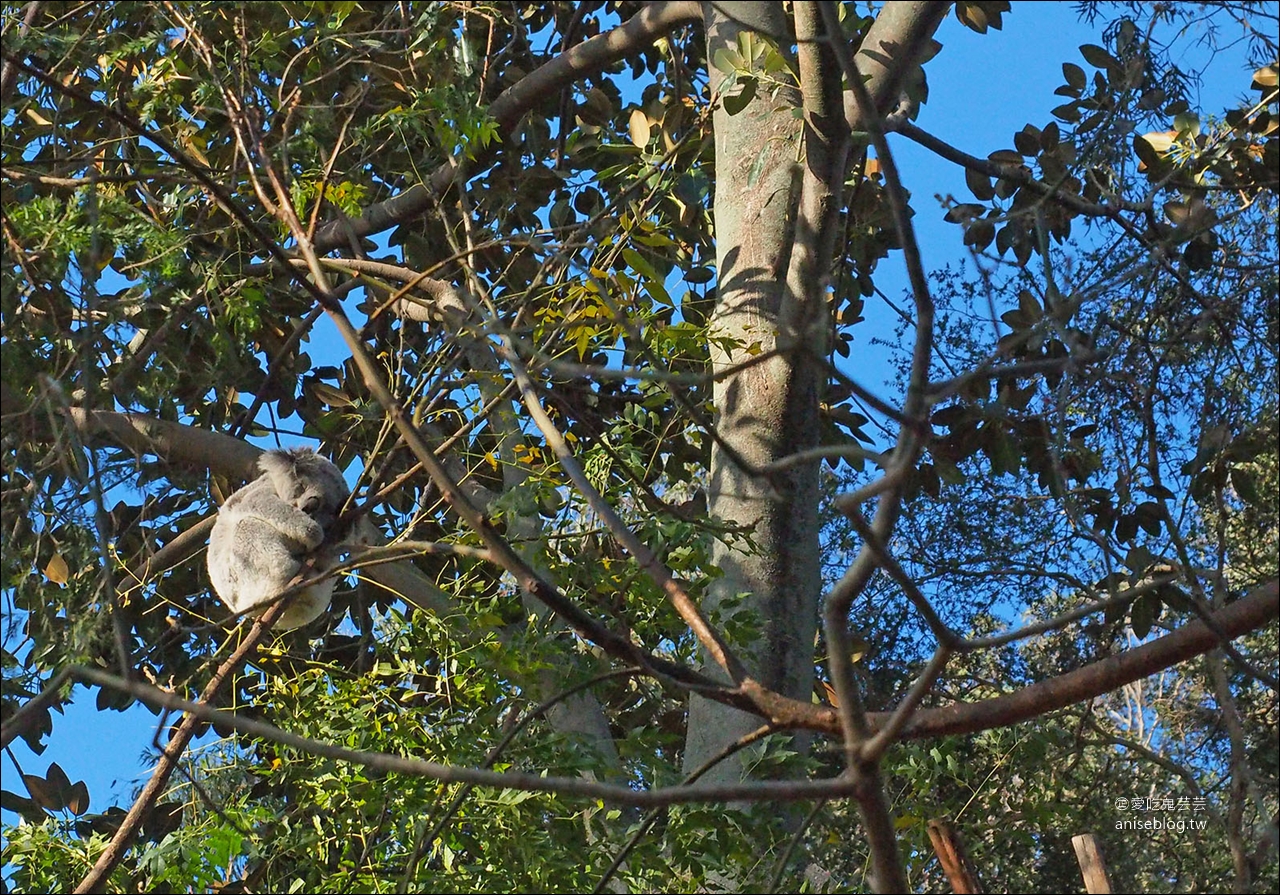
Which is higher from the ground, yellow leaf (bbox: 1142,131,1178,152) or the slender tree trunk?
yellow leaf (bbox: 1142,131,1178,152)

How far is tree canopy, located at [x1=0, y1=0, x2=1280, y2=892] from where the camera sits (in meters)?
2.89

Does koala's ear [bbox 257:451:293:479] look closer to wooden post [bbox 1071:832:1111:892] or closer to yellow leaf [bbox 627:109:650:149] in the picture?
yellow leaf [bbox 627:109:650:149]

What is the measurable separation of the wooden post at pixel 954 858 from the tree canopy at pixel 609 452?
0.01 m

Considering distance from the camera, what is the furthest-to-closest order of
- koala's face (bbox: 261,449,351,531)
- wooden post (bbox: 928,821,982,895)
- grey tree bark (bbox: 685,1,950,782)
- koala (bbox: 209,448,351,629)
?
1. koala's face (bbox: 261,449,351,531)
2. koala (bbox: 209,448,351,629)
3. grey tree bark (bbox: 685,1,950,782)
4. wooden post (bbox: 928,821,982,895)

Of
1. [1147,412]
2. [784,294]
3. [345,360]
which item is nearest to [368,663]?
[345,360]

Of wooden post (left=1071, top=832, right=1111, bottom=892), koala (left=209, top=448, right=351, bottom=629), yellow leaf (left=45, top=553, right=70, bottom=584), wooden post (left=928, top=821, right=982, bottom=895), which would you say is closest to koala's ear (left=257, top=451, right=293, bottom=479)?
koala (left=209, top=448, right=351, bottom=629)

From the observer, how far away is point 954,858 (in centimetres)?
274

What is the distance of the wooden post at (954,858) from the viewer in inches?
108

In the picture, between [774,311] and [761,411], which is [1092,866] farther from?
[774,311]

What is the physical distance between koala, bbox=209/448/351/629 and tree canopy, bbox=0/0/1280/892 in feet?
0.64

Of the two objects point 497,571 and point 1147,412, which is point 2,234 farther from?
point 1147,412

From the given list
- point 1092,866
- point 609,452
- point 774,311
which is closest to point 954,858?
point 1092,866

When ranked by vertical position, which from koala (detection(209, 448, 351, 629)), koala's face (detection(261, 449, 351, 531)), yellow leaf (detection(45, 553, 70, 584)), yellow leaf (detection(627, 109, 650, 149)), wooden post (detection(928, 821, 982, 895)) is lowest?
wooden post (detection(928, 821, 982, 895))

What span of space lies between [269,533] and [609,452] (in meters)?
2.27
